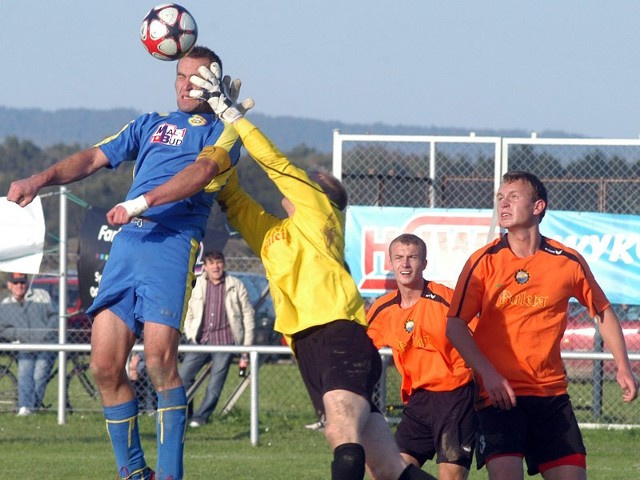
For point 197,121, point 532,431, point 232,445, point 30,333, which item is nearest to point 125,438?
point 197,121

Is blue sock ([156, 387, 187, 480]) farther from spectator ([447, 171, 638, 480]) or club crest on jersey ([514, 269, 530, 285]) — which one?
club crest on jersey ([514, 269, 530, 285])

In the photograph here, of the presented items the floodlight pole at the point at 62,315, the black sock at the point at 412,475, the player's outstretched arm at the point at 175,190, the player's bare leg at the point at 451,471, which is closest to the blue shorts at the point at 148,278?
the player's outstretched arm at the point at 175,190

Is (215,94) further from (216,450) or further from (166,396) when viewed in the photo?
(216,450)

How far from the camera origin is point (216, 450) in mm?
11266

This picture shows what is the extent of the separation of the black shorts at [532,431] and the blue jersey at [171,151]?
1844 mm

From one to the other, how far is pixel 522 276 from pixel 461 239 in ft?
21.1

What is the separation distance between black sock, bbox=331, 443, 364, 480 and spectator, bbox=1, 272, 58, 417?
8143 millimetres

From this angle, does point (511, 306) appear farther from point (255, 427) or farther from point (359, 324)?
point (255, 427)

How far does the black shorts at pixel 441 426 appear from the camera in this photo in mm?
7367

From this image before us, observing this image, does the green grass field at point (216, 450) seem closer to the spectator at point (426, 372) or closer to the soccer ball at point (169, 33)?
the spectator at point (426, 372)

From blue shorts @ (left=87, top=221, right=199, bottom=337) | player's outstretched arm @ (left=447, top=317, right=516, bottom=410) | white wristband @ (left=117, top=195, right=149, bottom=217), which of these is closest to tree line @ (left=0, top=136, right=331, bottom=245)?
blue shorts @ (left=87, top=221, right=199, bottom=337)

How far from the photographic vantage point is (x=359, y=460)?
595 cm

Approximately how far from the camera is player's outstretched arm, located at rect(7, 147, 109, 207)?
641cm

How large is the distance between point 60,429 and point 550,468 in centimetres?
732
